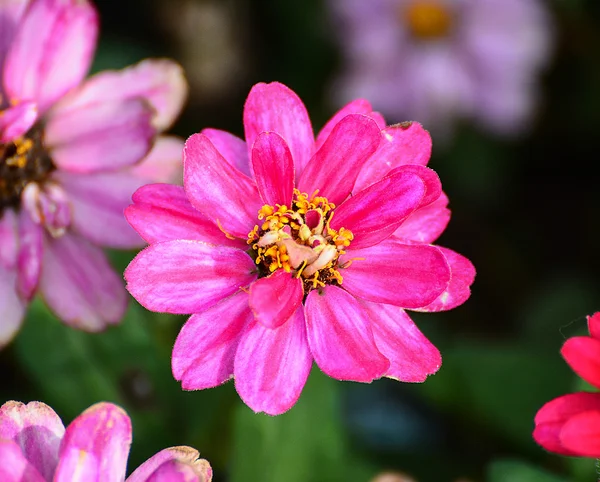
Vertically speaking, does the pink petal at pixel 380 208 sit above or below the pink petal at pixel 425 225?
above

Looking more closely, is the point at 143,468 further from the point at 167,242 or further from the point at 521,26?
the point at 521,26

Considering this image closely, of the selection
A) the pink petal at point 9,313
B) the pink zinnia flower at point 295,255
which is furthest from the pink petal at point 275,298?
the pink petal at point 9,313

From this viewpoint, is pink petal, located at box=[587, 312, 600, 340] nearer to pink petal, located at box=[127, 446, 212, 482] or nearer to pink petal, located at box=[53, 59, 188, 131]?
pink petal, located at box=[127, 446, 212, 482]

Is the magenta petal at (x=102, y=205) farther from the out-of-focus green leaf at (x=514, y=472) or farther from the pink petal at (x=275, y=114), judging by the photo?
the out-of-focus green leaf at (x=514, y=472)

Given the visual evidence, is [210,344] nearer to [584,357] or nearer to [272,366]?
[272,366]

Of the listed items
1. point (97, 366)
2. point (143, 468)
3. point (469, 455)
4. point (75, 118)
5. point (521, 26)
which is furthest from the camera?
point (521, 26)

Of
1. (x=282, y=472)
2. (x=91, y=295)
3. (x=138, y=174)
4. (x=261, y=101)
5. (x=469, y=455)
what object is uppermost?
(x=261, y=101)

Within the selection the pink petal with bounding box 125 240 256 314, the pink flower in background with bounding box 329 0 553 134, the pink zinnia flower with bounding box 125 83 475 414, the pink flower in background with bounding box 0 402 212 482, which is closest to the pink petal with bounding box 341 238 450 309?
the pink zinnia flower with bounding box 125 83 475 414

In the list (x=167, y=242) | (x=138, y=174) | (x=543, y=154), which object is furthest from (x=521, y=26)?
(x=167, y=242)
